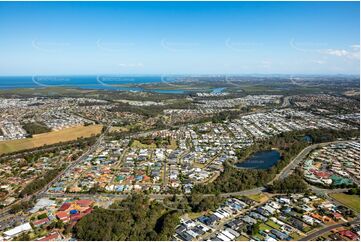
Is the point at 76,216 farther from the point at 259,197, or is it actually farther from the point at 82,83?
the point at 82,83

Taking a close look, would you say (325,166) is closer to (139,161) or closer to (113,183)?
(139,161)

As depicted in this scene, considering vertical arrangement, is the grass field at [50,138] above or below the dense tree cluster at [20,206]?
above

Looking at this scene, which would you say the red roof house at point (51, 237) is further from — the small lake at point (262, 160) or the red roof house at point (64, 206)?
the small lake at point (262, 160)

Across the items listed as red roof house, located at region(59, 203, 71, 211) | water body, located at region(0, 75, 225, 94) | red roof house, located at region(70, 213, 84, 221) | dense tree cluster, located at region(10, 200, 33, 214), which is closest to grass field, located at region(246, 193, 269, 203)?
red roof house, located at region(70, 213, 84, 221)

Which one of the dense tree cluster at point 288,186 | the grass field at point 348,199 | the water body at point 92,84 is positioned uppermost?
the water body at point 92,84

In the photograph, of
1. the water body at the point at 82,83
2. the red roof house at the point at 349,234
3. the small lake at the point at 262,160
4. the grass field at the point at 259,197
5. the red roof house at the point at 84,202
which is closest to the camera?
the red roof house at the point at 349,234

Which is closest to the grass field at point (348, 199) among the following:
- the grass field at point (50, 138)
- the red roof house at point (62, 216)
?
the red roof house at point (62, 216)

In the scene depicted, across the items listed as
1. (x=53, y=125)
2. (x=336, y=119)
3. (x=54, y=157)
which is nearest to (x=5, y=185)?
(x=54, y=157)

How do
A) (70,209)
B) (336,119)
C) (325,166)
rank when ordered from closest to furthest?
(70,209), (325,166), (336,119)
